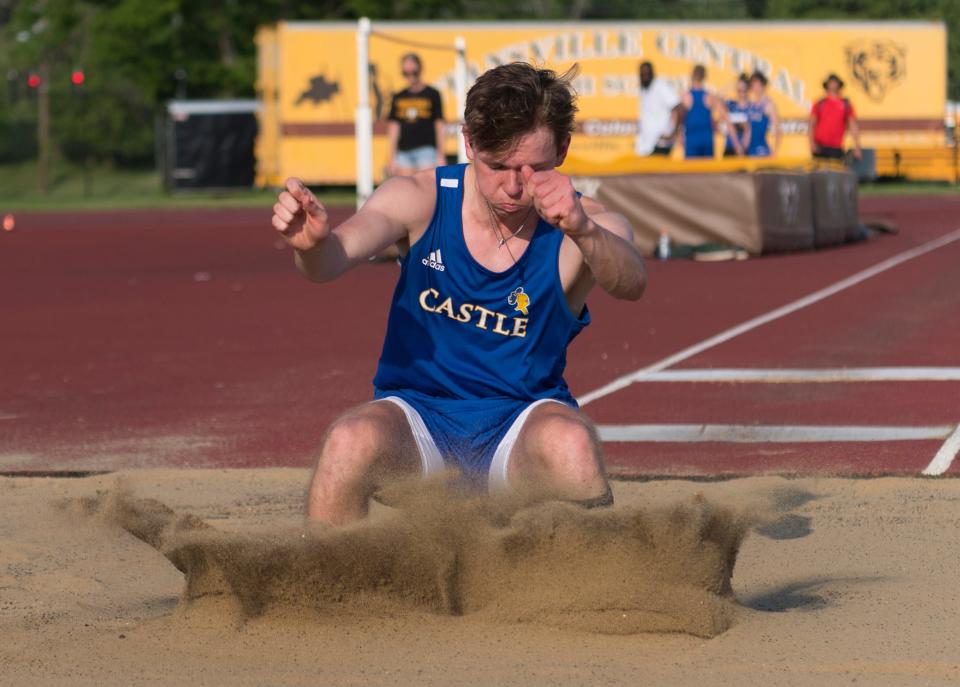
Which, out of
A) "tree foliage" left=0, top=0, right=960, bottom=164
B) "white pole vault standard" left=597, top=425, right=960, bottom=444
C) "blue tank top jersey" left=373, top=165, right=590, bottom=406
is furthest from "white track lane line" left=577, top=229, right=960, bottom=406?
"tree foliage" left=0, top=0, right=960, bottom=164

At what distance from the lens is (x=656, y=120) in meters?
20.5

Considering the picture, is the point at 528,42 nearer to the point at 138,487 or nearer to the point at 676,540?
the point at 138,487

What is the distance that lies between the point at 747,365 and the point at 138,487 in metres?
4.34

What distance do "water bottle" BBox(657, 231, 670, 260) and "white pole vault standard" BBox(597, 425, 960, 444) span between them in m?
9.45

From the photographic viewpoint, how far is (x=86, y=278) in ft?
55.5

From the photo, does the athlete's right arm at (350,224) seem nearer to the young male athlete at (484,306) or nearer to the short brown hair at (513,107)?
the young male athlete at (484,306)

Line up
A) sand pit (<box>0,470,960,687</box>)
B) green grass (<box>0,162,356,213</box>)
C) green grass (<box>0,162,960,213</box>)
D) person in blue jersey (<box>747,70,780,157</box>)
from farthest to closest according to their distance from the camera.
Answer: green grass (<box>0,162,356,213</box>)
green grass (<box>0,162,960,213</box>)
person in blue jersey (<box>747,70,780,157</box>)
sand pit (<box>0,470,960,687</box>)

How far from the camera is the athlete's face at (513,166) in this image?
4.22 metres

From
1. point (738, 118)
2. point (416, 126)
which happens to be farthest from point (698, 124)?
point (416, 126)

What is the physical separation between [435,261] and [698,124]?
50.0 feet

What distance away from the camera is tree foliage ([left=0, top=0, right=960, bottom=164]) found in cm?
4356

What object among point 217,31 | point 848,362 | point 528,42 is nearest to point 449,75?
point 528,42

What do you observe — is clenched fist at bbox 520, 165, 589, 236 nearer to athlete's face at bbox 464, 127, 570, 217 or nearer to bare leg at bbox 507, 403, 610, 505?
athlete's face at bbox 464, 127, 570, 217

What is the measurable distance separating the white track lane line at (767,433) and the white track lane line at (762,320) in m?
0.81
